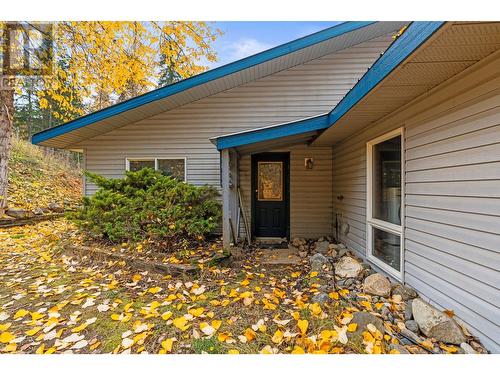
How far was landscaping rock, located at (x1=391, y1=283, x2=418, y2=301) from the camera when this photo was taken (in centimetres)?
271

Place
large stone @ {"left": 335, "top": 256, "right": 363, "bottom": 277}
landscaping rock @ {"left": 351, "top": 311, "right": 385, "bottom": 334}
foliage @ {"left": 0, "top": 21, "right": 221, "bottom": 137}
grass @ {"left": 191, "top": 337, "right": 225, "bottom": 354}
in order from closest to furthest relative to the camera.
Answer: grass @ {"left": 191, "top": 337, "right": 225, "bottom": 354} < landscaping rock @ {"left": 351, "top": 311, "right": 385, "bottom": 334} < large stone @ {"left": 335, "top": 256, "right": 363, "bottom": 277} < foliage @ {"left": 0, "top": 21, "right": 221, "bottom": 137}

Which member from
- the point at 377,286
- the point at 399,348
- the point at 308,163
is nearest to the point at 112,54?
the point at 308,163

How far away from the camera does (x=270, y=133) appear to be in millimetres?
3947

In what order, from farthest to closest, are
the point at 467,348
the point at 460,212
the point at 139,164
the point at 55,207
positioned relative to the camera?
1. the point at 55,207
2. the point at 139,164
3. the point at 460,212
4. the point at 467,348

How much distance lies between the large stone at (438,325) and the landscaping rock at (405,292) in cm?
41

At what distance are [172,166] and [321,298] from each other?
4.32 metres

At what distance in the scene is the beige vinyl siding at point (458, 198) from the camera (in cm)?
186

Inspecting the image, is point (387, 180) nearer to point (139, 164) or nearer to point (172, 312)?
point (172, 312)

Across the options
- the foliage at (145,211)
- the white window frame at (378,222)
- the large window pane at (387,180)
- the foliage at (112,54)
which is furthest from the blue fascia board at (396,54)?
the foliage at (112,54)

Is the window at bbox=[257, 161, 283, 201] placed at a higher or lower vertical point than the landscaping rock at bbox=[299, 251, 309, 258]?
higher

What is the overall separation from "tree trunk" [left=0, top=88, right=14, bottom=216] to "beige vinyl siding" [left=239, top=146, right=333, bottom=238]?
21.6 feet

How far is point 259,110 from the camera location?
5652 mm

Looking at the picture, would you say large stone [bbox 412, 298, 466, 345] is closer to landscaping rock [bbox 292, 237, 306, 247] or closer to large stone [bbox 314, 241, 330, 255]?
large stone [bbox 314, 241, 330, 255]

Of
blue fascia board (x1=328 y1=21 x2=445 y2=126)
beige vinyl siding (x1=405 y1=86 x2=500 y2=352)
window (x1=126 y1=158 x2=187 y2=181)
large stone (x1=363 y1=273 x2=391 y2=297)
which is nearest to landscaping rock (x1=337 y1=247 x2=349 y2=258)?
large stone (x1=363 y1=273 x2=391 y2=297)
